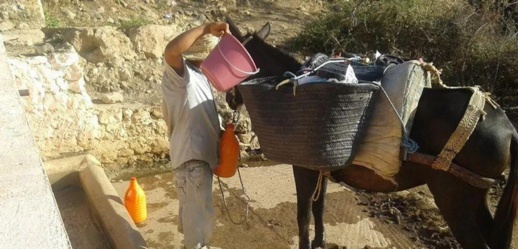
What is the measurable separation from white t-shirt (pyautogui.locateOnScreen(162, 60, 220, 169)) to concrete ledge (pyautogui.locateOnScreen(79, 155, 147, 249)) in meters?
0.65

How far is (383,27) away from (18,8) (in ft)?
16.5

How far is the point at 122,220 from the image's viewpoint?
3744mm

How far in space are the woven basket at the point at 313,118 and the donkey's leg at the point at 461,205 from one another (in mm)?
574

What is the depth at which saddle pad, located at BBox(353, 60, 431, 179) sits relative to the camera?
9.87 feet

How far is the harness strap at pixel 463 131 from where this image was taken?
289cm

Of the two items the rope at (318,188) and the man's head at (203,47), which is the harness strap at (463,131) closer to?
the rope at (318,188)

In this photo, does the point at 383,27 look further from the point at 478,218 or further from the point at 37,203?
the point at 37,203

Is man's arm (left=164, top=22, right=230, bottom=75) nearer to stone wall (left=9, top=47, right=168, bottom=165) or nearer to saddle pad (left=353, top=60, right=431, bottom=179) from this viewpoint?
saddle pad (left=353, top=60, right=431, bottom=179)

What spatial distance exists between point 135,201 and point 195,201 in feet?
3.89

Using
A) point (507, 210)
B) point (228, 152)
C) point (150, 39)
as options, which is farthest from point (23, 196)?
point (150, 39)

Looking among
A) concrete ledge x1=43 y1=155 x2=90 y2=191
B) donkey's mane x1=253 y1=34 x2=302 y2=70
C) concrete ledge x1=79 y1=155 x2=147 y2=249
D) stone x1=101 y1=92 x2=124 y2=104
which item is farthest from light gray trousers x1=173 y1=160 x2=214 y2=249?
stone x1=101 y1=92 x2=124 y2=104

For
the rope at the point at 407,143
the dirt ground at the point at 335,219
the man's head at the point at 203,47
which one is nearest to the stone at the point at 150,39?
the dirt ground at the point at 335,219

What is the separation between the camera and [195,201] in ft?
11.0

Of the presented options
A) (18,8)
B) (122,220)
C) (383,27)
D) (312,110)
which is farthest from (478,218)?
(18,8)
